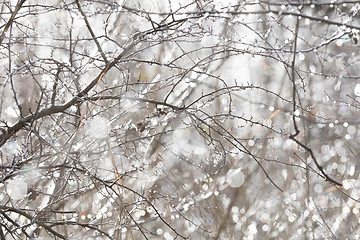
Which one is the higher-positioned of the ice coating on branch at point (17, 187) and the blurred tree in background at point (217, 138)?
the blurred tree in background at point (217, 138)

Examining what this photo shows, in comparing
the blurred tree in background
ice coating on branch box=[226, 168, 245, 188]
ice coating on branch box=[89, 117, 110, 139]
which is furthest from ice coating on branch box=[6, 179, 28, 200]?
ice coating on branch box=[226, 168, 245, 188]

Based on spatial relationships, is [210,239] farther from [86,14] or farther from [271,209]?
[86,14]

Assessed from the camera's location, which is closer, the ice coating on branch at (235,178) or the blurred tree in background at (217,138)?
the blurred tree in background at (217,138)

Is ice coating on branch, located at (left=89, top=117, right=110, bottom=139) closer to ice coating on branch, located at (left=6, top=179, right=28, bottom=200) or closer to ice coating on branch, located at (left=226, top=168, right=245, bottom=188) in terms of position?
ice coating on branch, located at (left=6, top=179, right=28, bottom=200)

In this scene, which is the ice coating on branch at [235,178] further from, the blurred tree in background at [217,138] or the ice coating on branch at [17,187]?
the ice coating on branch at [17,187]

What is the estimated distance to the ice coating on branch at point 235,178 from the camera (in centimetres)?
840

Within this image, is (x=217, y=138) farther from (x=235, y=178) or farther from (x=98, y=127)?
(x=98, y=127)

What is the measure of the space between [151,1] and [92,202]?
2542 mm

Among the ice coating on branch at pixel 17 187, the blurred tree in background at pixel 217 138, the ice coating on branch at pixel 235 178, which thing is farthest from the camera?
the ice coating on branch at pixel 235 178

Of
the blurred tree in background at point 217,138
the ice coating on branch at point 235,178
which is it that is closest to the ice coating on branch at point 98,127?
the blurred tree in background at point 217,138

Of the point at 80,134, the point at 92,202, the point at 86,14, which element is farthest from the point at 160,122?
the point at 92,202

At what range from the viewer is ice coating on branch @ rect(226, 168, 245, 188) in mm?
8398

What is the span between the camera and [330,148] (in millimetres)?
10203

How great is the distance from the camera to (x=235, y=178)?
28.0ft
